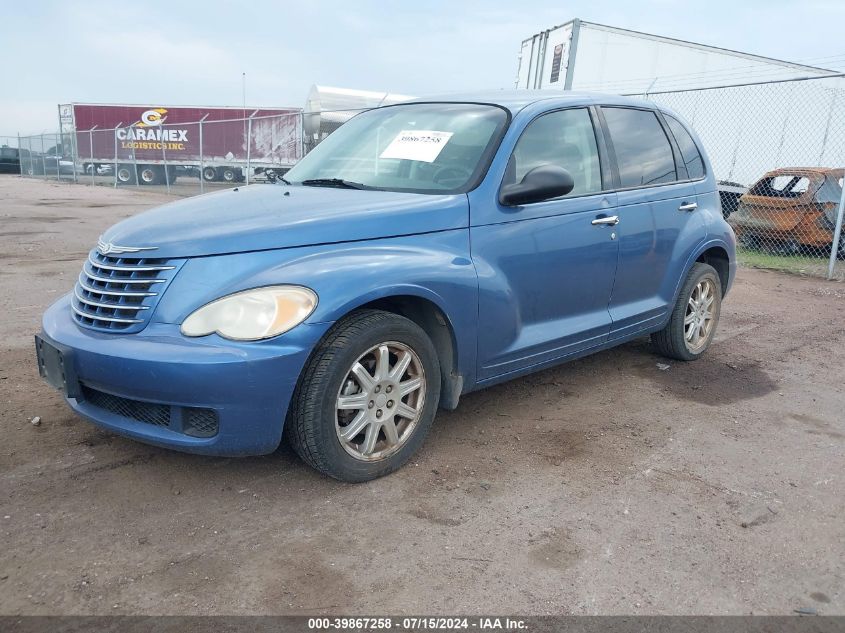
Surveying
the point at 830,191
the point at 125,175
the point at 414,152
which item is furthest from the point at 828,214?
the point at 125,175

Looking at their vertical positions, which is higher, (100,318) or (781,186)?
(781,186)

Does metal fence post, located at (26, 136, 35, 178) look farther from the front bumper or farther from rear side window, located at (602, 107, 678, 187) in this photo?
the front bumper

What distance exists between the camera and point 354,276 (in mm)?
2898

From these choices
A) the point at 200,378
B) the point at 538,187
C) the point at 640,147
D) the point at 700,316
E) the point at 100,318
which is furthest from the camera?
the point at 700,316

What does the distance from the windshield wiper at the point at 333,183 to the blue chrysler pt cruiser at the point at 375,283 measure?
2 centimetres

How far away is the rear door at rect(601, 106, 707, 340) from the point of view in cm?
426

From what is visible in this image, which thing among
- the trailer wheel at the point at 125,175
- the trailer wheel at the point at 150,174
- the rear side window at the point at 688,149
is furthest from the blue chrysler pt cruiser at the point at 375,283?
the trailer wheel at the point at 125,175

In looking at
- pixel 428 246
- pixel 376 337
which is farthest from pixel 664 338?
pixel 376 337

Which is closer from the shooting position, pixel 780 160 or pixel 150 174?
pixel 780 160

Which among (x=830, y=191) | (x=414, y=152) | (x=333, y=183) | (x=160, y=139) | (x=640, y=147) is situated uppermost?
(x=640, y=147)

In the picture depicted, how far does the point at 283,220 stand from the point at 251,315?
0.51m

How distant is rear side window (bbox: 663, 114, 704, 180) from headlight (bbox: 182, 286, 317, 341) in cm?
332

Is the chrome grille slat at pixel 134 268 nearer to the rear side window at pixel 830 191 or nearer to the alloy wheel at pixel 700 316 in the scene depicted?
the alloy wheel at pixel 700 316

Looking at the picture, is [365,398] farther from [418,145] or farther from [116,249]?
[418,145]
